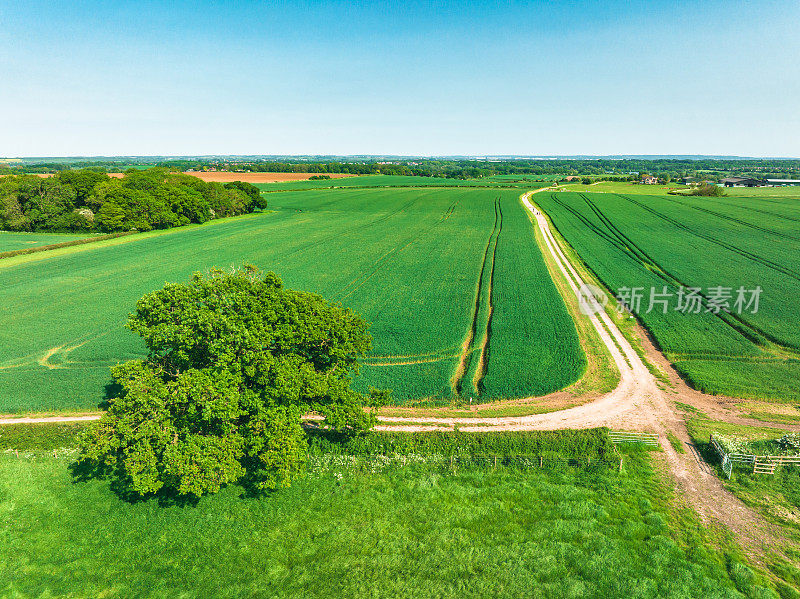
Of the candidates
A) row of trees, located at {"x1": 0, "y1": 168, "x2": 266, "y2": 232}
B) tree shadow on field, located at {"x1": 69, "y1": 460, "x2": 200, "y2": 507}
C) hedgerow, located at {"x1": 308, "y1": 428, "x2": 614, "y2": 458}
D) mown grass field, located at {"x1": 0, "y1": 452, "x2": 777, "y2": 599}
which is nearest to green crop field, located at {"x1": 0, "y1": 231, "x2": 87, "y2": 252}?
row of trees, located at {"x1": 0, "y1": 168, "x2": 266, "y2": 232}

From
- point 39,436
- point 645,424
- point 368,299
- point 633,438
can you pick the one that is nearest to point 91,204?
point 368,299

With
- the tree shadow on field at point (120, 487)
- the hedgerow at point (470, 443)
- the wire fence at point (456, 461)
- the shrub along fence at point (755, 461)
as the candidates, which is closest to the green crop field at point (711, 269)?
the shrub along fence at point (755, 461)

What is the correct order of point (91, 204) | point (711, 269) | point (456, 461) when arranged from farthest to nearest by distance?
point (91, 204)
point (711, 269)
point (456, 461)

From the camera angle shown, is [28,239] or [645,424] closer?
[645,424]

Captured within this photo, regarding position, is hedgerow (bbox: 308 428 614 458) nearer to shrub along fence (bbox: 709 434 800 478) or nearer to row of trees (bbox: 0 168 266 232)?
shrub along fence (bbox: 709 434 800 478)

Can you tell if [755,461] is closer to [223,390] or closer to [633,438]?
[633,438]

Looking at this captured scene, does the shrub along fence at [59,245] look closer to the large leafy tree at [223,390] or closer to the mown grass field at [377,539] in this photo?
the mown grass field at [377,539]
